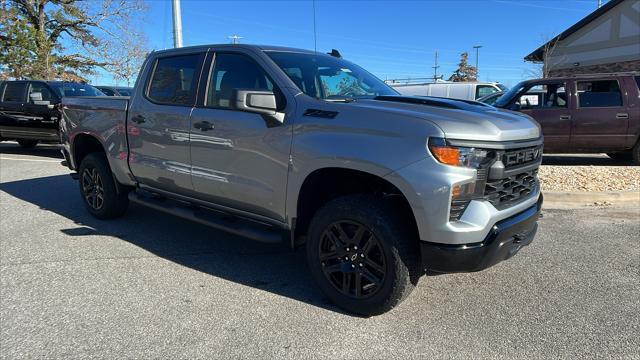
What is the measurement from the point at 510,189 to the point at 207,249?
301 cm

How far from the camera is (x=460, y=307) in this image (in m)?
3.65

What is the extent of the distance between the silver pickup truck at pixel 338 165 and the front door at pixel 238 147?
1 centimetres

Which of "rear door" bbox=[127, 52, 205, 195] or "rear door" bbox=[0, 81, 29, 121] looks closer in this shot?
"rear door" bbox=[127, 52, 205, 195]

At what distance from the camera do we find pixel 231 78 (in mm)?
4301

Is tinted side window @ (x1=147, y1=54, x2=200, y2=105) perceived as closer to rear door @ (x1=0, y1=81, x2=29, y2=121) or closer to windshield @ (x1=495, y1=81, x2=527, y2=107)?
windshield @ (x1=495, y1=81, x2=527, y2=107)

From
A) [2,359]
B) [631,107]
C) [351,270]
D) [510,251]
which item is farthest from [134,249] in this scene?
[631,107]

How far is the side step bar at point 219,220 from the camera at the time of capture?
3.91 m

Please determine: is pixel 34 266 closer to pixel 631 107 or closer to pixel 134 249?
pixel 134 249

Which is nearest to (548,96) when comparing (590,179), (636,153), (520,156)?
(636,153)

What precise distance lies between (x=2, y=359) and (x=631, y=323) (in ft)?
13.5

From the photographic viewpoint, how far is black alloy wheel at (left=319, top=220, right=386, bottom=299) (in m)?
3.38

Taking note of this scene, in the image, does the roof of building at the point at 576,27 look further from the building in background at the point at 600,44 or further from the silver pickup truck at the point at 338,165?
the silver pickup truck at the point at 338,165

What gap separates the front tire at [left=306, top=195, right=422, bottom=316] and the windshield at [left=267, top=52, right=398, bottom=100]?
3.24 feet

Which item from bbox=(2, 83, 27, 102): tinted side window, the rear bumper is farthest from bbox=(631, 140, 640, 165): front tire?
bbox=(2, 83, 27, 102): tinted side window
